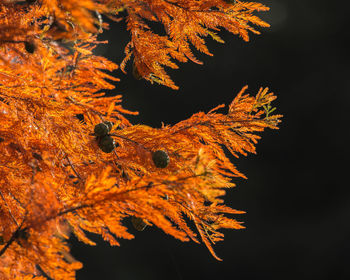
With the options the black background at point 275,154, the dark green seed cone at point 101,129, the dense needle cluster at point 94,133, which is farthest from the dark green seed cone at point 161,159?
the black background at point 275,154

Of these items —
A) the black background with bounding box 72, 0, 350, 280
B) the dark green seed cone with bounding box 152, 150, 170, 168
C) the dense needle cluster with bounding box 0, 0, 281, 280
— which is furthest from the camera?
the black background with bounding box 72, 0, 350, 280

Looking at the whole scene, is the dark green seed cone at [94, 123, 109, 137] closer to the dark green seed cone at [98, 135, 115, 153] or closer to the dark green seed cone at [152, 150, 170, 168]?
the dark green seed cone at [98, 135, 115, 153]

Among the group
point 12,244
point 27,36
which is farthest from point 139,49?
point 12,244

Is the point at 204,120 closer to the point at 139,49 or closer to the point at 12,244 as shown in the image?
the point at 139,49

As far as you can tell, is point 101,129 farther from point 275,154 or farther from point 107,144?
point 275,154

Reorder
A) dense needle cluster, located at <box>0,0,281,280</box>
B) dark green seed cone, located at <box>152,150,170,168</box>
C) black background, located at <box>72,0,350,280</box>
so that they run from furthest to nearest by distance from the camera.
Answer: black background, located at <box>72,0,350,280</box>, dark green seed cone, located at <box>152,150,170,168</box>, dense needle cluster, located at <box>0,0,281,280</box>

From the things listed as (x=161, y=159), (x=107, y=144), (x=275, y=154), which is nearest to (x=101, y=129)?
(x=107, y=144)

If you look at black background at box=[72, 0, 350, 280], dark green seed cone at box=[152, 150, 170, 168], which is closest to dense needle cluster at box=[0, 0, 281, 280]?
dark green seed cone at box=[152, 150, 170, 168]
